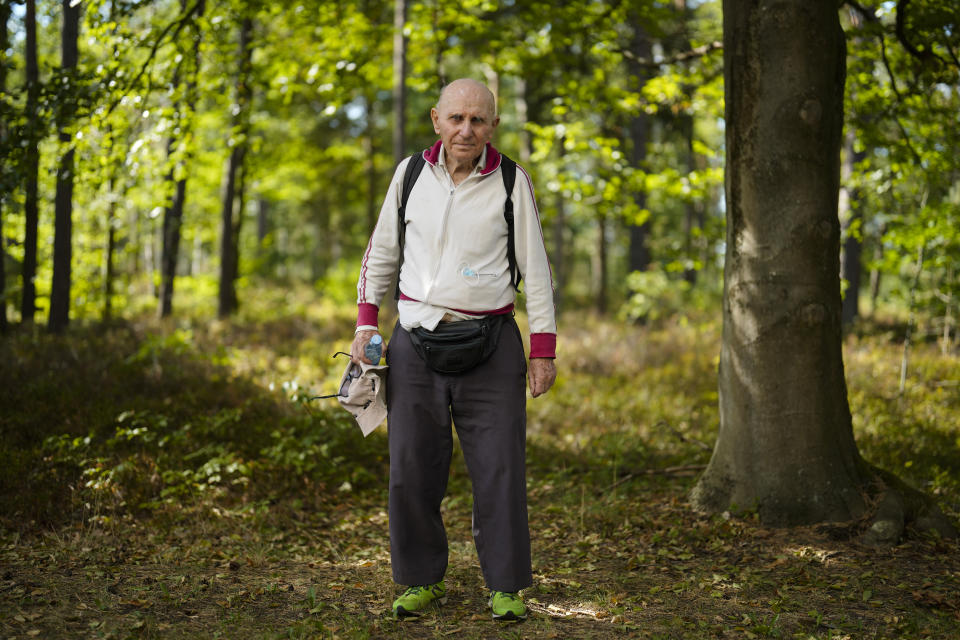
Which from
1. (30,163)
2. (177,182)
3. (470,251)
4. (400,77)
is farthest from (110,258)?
(470,251)

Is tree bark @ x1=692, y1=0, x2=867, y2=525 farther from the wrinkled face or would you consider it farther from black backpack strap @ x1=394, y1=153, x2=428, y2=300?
black backpack strap @ x1=394, y1=153, x2=428, y2=300

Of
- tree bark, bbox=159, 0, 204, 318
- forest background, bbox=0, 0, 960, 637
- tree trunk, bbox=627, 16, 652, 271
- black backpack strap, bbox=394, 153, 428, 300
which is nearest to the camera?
black backpack strap, bbox=394, 153, 428, 300

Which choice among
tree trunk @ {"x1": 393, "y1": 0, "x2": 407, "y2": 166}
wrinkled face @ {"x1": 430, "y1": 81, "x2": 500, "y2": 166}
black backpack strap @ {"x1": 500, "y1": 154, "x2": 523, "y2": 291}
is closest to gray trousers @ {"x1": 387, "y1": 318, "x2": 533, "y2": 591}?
black backpack strap @ {"x1": 500, "y1": 154, "x2": 523, "y2": 291}

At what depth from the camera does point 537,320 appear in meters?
3.42

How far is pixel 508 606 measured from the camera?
340 cm

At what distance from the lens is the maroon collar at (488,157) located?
133 inches

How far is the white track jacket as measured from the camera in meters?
3.32

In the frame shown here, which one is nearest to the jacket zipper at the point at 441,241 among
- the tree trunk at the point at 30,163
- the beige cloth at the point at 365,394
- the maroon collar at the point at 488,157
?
the maroon collar at the point at 488,157

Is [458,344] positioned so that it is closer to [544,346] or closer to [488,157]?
[544,346]

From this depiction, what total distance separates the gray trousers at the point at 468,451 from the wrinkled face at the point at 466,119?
83 centimetres

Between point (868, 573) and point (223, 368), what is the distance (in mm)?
6689

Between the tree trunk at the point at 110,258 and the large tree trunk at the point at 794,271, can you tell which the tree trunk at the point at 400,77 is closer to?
the tree trunk at the point at 110,258

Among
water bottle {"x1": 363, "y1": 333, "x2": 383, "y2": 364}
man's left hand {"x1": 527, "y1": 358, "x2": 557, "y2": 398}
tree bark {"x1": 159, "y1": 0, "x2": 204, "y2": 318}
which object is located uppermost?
tree bark {"x1": 159, "y1": 0, "x2": 204, "y2": 318}

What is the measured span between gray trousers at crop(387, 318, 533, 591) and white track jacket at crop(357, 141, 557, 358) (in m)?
0.16
